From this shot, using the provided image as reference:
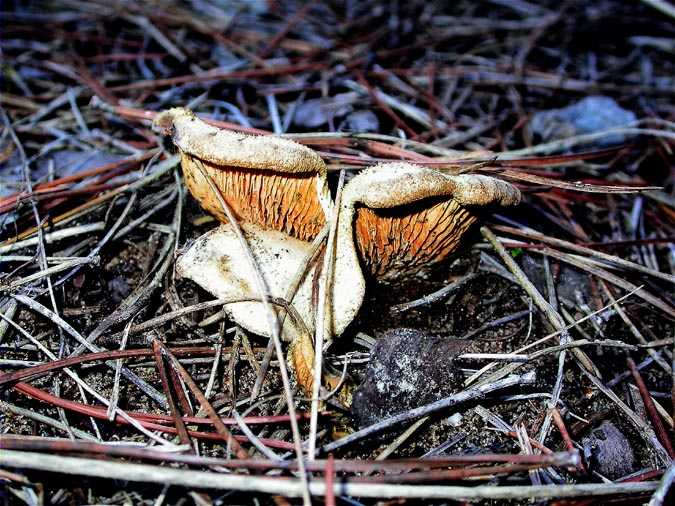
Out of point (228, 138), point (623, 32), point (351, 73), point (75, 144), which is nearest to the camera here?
point (228, 138)

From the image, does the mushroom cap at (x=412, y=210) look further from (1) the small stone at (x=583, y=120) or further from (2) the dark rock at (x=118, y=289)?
(1) the small stone at (x=583, y=120)

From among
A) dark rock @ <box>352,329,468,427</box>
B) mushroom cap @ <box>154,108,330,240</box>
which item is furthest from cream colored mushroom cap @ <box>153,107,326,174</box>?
dark rock @ <box>352,329,468,427</box>

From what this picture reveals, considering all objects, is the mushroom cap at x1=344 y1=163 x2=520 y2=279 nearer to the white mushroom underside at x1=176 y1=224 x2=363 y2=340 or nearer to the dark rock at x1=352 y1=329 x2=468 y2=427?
the white mushroom underside at x1=176 y1=224 x2=363 y2=340

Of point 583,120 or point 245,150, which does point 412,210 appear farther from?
point 583,120

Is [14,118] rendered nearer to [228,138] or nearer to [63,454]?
[228,138]

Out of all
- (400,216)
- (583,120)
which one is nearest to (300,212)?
(400,216)

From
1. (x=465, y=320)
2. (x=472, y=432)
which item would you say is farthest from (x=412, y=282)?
(x=472, y=432)

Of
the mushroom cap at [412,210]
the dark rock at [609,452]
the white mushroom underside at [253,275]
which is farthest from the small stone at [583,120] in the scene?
the white mushroom underside at [253,275]
